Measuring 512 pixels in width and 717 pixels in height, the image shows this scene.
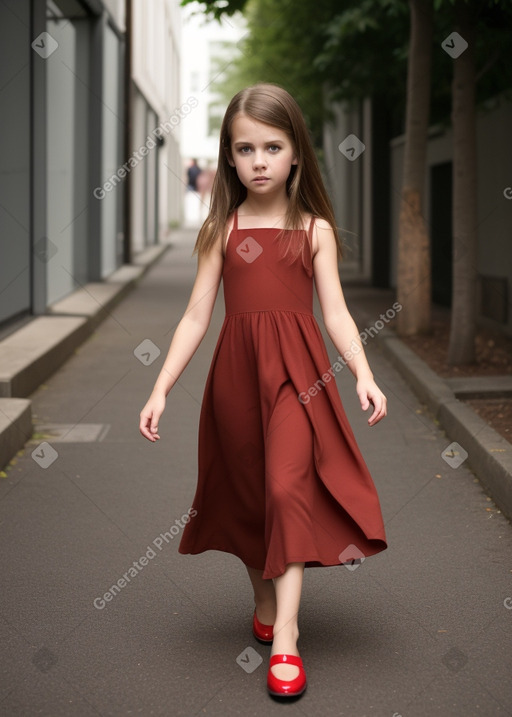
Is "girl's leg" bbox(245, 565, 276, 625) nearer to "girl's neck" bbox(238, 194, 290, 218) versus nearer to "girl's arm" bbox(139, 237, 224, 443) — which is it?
"girl's arm" bbox(139, 237, 224, 443)

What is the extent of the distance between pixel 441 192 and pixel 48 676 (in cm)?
1329

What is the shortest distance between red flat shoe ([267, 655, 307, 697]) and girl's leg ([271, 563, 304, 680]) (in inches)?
0.4

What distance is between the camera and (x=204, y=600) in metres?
4.44

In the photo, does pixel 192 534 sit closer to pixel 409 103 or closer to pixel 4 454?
pixel 4 454

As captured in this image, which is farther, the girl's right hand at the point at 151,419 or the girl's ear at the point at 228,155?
the girl's ear at the point at 228,155

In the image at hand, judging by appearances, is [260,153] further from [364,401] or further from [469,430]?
[469,430]

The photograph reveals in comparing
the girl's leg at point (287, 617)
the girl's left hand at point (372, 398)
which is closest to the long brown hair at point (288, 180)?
the girl's left hand at point (372, 398)

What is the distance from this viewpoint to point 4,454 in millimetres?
6598

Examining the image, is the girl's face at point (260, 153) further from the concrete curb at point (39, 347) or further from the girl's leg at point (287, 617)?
the concrete curb at point (39, 347)

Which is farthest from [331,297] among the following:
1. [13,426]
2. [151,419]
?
[13,426]

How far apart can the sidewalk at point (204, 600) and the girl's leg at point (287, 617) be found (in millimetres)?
100

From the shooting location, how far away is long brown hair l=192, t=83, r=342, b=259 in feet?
11.9

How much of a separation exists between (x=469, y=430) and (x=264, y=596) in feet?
10.2

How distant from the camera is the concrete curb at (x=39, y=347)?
278 inches
